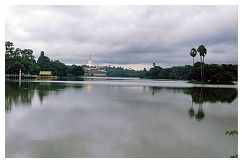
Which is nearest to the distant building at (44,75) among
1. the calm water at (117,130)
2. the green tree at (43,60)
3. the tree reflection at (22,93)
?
the tree reflection at (22,93)

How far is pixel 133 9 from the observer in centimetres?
512

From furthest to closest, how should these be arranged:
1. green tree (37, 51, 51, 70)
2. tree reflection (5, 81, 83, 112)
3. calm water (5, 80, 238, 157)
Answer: green tree (37, 51, 51, 70)
tree reflection (5, 81, 83, 112)
calm water (5, 80, 238, 157)

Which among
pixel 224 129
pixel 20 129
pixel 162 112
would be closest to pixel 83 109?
pixel 162 112

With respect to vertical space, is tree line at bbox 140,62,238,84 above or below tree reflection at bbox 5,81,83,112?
above

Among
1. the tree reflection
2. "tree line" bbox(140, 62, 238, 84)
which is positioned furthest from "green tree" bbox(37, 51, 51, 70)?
"tree line" bbox(140, 62, 238, 84)

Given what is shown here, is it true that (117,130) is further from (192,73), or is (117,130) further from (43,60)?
(192,73)

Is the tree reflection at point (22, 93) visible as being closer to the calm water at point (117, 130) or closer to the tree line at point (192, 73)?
the calm water at point (117, 130)

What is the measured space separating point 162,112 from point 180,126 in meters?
1.34

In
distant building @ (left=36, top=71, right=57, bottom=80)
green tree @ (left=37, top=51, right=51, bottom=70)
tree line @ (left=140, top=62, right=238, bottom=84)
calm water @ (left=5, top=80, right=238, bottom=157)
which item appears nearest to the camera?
calm water @ (left=5, top=80, right=238, bottom=157)

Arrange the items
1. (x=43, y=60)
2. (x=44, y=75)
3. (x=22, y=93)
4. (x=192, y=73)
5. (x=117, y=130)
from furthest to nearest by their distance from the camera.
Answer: (x=44, y=75) < (x=192, y=73) < (x=43, y=60) < (x=22, y=93) < (x=117, y=130)

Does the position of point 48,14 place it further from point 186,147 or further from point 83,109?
point 186,147

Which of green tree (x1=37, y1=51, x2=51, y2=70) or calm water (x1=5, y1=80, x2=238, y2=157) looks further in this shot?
green tree (x1=37, y1=51, x2=51, y2=70)

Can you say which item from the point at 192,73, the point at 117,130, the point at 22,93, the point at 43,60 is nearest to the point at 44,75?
the point at 43,60

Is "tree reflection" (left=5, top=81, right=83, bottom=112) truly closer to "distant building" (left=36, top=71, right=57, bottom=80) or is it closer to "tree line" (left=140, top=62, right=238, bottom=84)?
"tree line" (left=140, top=62, right=238, bottom=84)
